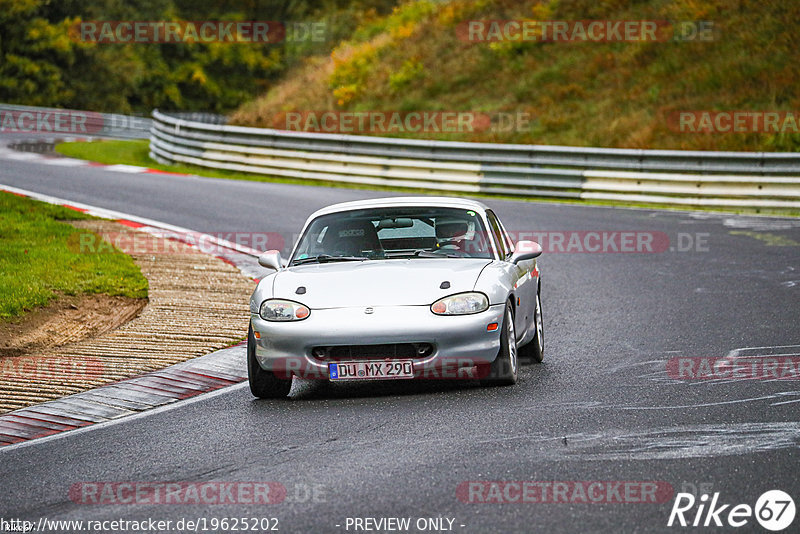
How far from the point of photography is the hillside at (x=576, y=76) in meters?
27.8

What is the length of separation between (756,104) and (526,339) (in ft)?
66.1

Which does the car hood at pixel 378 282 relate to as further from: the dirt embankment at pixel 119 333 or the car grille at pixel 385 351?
the dirt embankment at pixel 119 333

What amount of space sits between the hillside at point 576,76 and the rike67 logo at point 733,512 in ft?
66.1

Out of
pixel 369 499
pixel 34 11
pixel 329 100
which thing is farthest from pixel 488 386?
pixel 34 11

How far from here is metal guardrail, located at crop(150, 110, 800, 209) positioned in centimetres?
2097

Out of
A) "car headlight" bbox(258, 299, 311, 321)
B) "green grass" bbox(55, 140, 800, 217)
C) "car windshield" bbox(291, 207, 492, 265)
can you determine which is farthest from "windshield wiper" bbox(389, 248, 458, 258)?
"green grass" bbox(55, 140, 800, 217)

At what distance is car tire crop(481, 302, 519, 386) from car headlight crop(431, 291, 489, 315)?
0.23 metres

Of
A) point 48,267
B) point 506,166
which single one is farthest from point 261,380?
point 506,166

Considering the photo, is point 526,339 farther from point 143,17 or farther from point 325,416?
point 143,17

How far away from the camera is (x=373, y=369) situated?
26.1 feet

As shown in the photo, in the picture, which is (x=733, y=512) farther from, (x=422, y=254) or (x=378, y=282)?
(x=422, y=254)

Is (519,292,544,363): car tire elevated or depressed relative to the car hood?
depressed

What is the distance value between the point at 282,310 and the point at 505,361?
1588 mm

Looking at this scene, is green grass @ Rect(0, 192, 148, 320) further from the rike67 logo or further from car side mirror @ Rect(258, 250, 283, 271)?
the rike67 logo
